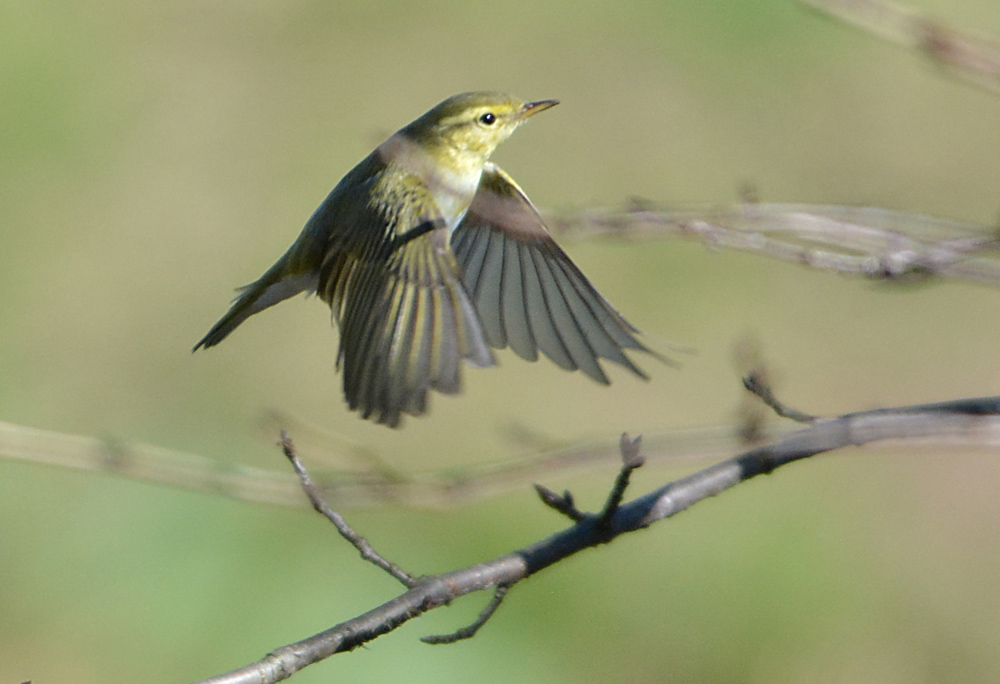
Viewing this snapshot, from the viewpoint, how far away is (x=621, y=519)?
6.26 ft

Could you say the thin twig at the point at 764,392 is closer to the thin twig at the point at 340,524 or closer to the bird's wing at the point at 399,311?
the bird's wing at the point at 399,311

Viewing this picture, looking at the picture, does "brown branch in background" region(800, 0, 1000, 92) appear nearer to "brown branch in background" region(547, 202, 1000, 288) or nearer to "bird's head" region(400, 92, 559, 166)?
"brown branch in background" region(547, 202, 1000, 288)

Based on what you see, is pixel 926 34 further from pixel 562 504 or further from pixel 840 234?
pixel 562 504

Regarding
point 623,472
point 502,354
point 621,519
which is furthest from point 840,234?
point 502,354

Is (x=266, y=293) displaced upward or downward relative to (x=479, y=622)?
upward

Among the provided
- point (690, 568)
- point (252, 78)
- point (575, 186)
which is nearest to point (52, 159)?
point (252, 78)

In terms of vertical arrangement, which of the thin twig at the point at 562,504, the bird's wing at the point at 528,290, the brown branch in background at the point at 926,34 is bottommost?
the bird's wing at the point at 528,290

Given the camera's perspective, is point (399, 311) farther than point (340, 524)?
Yes

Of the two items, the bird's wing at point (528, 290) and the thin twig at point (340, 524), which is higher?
the thin twig at point (340, 524)

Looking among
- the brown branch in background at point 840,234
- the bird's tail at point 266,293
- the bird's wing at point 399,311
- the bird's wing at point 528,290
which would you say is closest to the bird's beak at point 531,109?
the bird's wing at point 528,290

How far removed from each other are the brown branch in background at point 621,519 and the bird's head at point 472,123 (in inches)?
32.5

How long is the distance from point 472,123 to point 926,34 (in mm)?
1020

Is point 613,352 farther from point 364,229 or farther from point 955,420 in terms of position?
point 955,420

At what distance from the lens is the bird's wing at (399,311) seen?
1.85 meters
